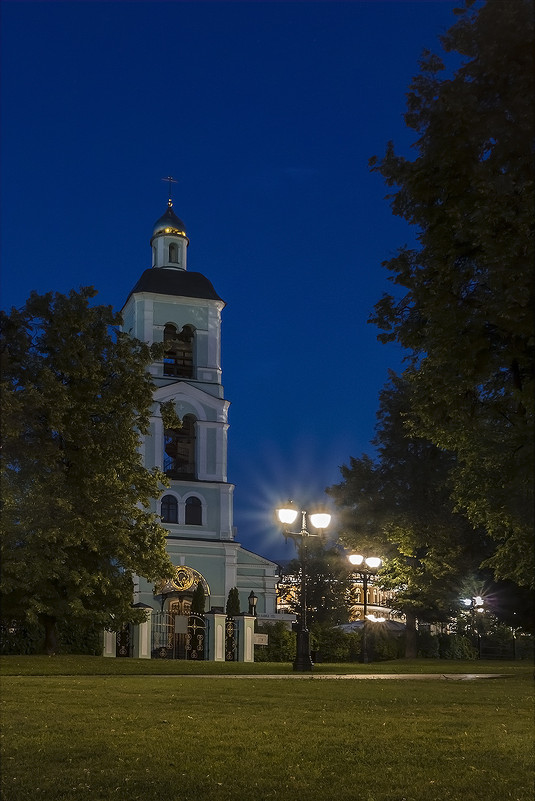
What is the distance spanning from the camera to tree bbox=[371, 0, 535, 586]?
7.17 meters

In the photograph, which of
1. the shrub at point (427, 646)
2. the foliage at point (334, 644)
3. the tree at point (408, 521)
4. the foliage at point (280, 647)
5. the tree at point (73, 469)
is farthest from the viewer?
the shrub at point (427, 646)

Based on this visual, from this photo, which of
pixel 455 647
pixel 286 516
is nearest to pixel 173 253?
pixel 455 647

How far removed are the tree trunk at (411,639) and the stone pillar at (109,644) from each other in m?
15.8

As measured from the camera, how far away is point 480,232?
23.9ft

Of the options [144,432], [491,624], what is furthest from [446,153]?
[491,624]

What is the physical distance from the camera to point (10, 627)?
80.1 feet

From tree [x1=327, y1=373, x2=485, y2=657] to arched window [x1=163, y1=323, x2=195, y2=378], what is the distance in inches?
516

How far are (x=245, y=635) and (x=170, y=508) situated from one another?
60.7 feet

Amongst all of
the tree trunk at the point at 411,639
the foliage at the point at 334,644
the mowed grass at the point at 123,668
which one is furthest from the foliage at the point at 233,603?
the mowed grass at the point at 123,668

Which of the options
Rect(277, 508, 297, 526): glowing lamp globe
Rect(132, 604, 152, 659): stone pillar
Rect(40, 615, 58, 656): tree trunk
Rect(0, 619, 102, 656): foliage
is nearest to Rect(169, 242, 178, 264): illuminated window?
Rect(132, 604, 152, 659): stone pillar

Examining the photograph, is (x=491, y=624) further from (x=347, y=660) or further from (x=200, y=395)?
(x=200, y=395)

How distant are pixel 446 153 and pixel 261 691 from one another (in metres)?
10.6

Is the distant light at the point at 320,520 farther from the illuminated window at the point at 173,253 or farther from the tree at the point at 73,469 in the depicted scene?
the illuminated window at the point at 173,253

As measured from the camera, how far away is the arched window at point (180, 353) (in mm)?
52875
